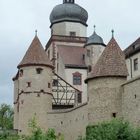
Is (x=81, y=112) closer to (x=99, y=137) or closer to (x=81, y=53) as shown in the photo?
(x=99, y=137)

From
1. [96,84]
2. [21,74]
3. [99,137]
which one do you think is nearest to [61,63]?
[21,74]

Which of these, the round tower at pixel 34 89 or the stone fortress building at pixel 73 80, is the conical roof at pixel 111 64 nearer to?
the stone fortress building at pixel 73 80

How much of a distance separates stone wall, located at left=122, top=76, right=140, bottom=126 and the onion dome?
101ft

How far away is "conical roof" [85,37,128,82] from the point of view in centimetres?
3769

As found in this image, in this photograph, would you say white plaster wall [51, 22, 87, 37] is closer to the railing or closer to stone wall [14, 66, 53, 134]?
the railing

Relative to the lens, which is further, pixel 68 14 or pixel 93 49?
pixel 68 14

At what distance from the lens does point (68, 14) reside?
217 ft

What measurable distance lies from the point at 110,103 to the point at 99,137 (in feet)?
28.8

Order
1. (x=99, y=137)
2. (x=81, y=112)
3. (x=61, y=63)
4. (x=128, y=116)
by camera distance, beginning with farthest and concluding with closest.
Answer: (x=61, y=63) < (x=81, y=112) < (x=128, y=116) < (x=99, y=137)

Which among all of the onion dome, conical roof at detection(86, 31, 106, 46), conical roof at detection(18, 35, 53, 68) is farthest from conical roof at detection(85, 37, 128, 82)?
the onion dome

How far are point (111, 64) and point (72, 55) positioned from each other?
26.2m

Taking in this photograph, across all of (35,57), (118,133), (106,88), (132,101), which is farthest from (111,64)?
(35,57)

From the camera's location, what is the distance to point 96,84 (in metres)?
37.9

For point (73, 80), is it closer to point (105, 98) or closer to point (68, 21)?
point (68, 21)
